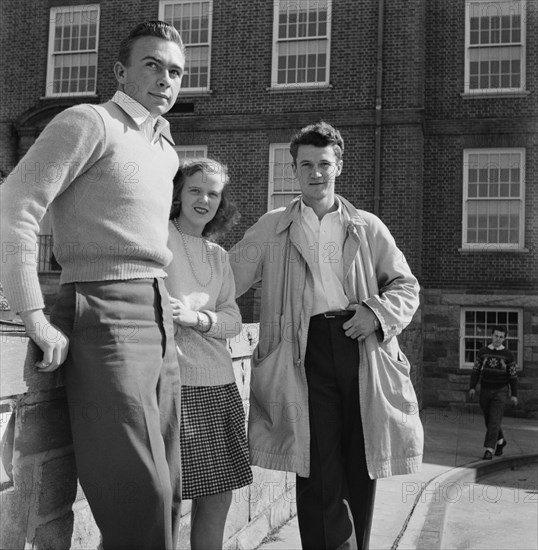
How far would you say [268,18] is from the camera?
1516 cm

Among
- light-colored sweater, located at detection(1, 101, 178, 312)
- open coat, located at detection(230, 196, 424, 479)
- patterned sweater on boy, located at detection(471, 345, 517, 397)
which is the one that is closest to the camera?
light-colored sweater, located at detection(1, 101, 178, 312)

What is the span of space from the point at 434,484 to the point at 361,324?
4.59m

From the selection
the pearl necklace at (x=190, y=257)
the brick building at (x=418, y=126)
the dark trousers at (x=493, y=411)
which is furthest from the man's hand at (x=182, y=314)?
A: the brick building at (x=418, y=126)

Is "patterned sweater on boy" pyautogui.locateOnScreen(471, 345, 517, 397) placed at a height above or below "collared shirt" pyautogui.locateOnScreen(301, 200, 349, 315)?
below

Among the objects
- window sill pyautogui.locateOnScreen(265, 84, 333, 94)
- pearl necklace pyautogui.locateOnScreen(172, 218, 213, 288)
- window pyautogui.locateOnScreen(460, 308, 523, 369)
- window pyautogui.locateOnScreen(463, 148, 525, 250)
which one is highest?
window sill pyautogui.locateOnScreen(265, 84, 333, 94)

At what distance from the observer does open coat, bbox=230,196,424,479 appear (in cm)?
309

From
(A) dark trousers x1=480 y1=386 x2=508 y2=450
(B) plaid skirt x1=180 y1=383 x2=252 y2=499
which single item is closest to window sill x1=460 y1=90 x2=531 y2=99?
(A) dark trousers x1=480 y1=386 x2=508 y2=450

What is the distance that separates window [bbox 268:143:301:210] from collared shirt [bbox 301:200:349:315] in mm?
11605

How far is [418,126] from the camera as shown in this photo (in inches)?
562

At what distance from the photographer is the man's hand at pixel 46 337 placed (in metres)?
2.03

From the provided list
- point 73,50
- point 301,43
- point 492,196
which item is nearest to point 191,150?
point 301,43

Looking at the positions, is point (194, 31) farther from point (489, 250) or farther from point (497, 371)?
point (497, 371)

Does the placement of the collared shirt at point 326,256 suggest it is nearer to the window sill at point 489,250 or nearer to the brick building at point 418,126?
the brick building at point 418,126

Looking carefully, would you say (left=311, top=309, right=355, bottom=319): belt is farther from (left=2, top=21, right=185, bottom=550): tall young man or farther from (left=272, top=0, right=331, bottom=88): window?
(left=272, top=0, right=331, bottom=88): window
